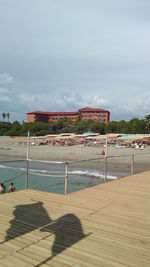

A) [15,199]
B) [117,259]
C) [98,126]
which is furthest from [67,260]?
[98,126]

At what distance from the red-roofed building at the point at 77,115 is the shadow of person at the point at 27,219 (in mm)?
135934

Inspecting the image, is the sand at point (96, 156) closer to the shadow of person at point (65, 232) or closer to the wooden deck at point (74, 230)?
the wooden deck at point (74, 230)

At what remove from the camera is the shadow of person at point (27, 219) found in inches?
153

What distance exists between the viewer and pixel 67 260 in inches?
119

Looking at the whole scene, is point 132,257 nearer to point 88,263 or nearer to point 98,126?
point 88,263

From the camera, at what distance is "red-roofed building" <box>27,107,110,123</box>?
147 metres

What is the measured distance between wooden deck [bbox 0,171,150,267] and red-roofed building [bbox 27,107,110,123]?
135340mm

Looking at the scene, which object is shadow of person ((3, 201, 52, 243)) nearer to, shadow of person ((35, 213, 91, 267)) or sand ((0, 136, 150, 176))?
shadow of person ((35, 213, 91, 267))

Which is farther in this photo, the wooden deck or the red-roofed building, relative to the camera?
the red-roofed building

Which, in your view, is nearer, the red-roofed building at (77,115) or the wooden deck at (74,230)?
the wooden deck at (74,230)

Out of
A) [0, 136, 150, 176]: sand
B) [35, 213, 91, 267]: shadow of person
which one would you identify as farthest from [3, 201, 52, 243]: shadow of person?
[0, 136, 150, 176]: sand

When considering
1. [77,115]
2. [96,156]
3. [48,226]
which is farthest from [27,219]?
[77,115]

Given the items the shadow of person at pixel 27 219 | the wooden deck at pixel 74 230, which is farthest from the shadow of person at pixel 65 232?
the shadow of person at pixel 27 219

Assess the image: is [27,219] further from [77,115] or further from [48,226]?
[77,115]
